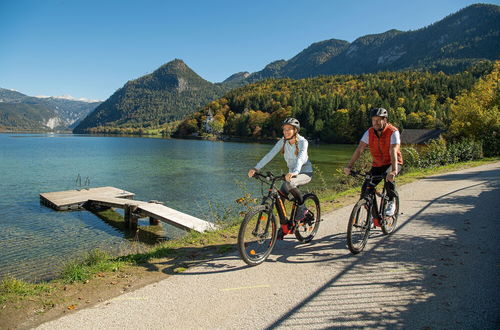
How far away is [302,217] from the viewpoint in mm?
6086

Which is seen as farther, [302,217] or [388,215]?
[388,215]

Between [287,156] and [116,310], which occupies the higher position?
[287,156]

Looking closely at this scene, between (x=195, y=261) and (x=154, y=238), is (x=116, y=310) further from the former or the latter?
(x=154, y=238)

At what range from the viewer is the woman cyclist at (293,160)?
223 inches

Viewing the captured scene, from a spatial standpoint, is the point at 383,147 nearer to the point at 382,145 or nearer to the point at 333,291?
the point at 382,145

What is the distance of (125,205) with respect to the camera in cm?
1683

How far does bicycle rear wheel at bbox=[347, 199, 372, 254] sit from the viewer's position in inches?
221

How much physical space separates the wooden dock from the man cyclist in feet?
23.0

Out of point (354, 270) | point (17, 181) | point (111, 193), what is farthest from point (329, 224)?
point (17, 181)

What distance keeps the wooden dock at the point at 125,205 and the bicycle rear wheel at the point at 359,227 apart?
693cm

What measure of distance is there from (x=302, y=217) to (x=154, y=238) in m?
10.1

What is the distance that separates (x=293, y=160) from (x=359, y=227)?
167 centimetres

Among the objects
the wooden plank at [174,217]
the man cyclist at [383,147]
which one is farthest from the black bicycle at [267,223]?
the wooden plank at [174,217]

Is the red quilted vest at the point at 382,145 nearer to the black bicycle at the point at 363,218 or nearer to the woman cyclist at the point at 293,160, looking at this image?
the black bicycle at the point at 363,218
